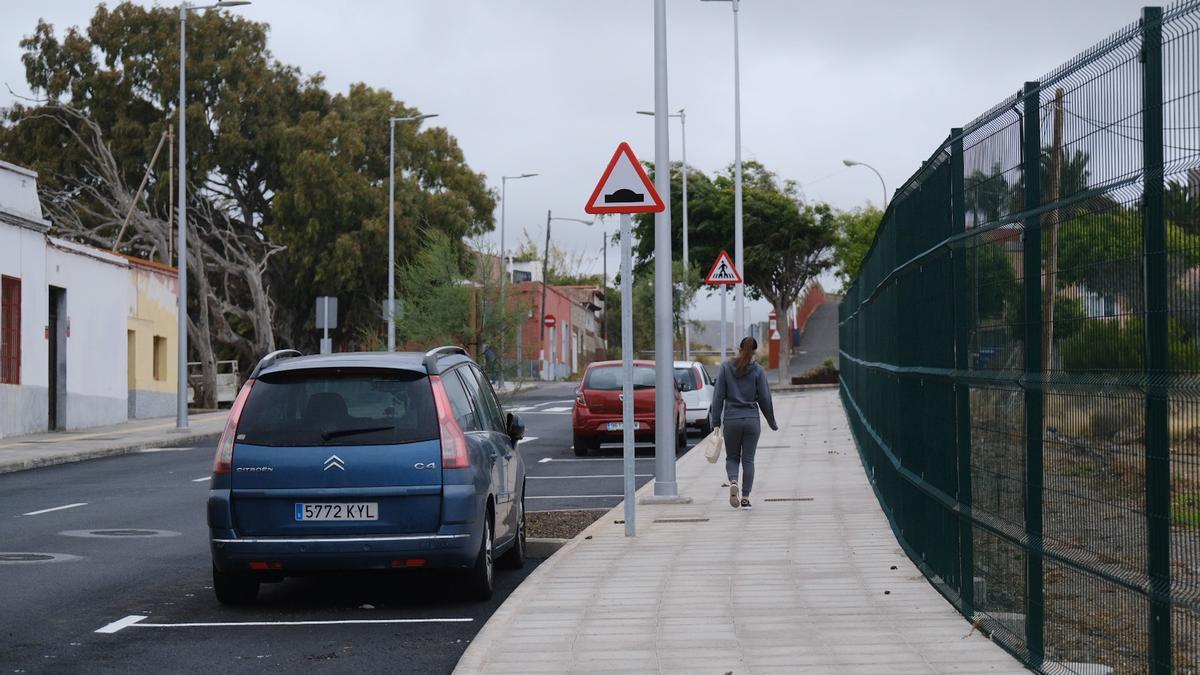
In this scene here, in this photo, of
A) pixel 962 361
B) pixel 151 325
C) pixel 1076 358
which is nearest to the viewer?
pixel 1076 358

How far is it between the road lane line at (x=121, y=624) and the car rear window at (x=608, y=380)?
652 inches

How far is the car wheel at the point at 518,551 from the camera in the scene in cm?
1215

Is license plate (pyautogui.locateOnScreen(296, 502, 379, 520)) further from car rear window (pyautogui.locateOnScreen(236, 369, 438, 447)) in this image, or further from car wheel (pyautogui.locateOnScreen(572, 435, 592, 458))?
car wheel (pyautogui.locateOnScreen(572, 435, 592, 458))

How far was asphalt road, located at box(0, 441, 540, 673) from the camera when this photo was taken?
845 centimetres

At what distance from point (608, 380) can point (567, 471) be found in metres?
3.87

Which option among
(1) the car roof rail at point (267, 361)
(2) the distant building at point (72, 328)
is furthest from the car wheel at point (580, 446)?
(1) the car roof rail at point (267, 361)

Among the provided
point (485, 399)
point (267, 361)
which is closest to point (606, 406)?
point (485, 399)

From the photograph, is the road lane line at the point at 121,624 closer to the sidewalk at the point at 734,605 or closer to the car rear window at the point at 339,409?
the car rear window at the point at 339,409

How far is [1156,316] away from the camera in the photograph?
15.9ft

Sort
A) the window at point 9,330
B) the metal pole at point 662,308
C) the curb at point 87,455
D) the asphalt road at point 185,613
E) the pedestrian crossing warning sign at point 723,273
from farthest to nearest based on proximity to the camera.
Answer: the window at point 9,330 < the curb at point 87,455 < the pedestrian crossing warning sign at point 723,273 < the metal pole at point 662,308 < the asphalt road at point 185,613

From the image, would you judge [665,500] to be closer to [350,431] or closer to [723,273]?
[350,431]

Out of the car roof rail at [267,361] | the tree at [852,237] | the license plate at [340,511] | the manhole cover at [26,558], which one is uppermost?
the tree at [852,237]

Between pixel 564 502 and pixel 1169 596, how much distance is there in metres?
13.2

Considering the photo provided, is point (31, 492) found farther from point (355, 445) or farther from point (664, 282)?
point (355, 445)
